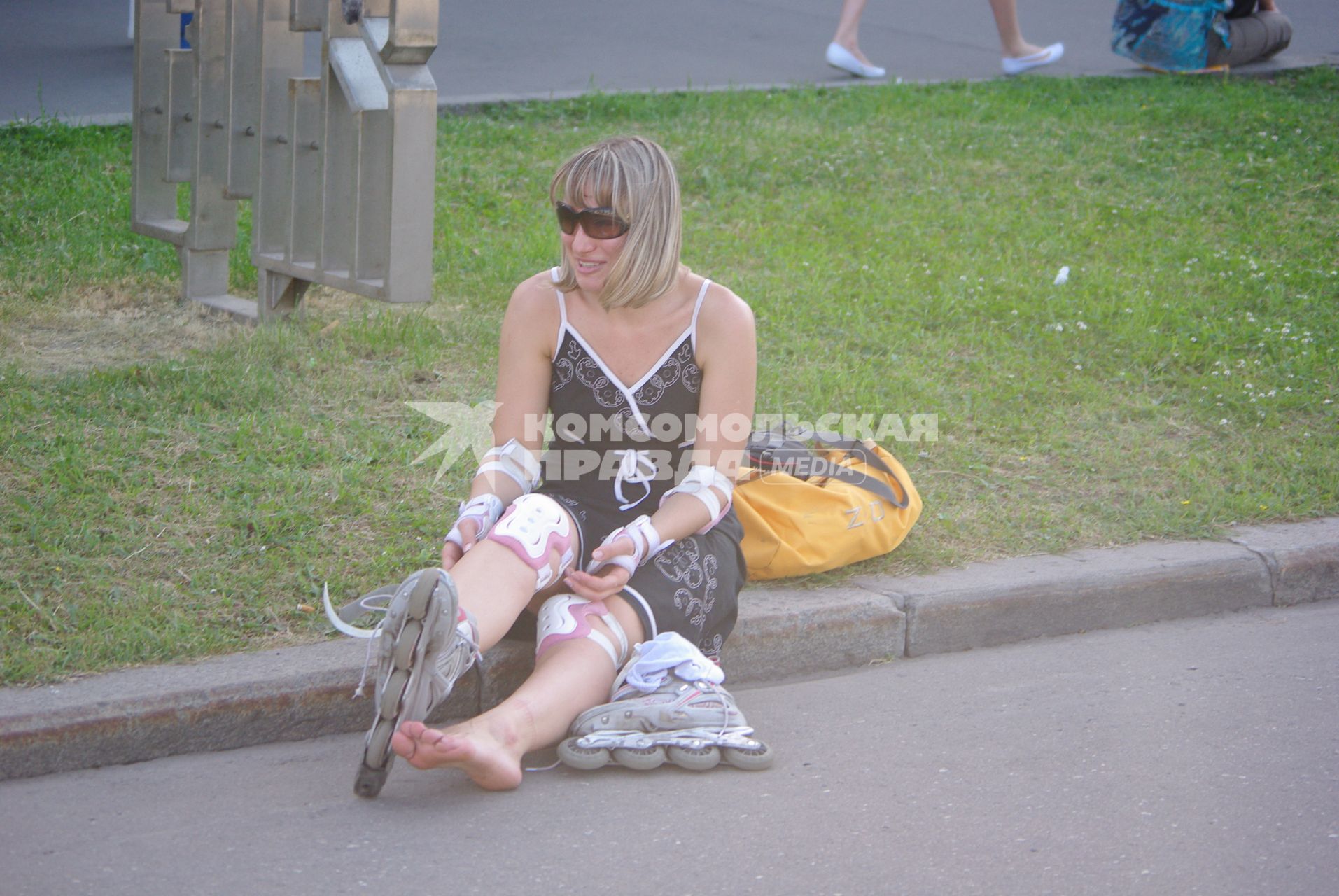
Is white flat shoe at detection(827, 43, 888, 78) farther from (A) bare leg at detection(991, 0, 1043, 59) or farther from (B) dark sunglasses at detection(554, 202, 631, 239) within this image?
(B) dark sunglasses at detection(554, 202, 631, 239)

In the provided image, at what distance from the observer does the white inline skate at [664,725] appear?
3084mm

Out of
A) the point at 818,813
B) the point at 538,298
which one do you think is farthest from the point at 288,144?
the point at 818,813

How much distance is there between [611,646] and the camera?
10.5 ft

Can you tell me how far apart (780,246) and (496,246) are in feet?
4.49

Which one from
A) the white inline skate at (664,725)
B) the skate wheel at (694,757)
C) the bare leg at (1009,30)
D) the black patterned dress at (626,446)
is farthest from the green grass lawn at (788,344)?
the bare leg at (1009,30)

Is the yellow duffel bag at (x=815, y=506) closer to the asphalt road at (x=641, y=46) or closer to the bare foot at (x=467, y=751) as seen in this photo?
the bare foot at (x=467, y=751)

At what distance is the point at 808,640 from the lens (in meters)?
3.79

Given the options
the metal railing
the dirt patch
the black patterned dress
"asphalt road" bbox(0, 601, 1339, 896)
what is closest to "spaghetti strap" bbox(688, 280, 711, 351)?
the black patterned dress

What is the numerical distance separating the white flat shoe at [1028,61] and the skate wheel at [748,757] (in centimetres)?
869

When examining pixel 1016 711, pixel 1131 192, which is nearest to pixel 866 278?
pixel 1131 192

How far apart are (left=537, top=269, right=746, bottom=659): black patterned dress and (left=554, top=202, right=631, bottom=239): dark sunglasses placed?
233 millimetres

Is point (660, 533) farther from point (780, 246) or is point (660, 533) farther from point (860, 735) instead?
point (780, 246)

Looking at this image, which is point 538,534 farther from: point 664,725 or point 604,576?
point 664,725

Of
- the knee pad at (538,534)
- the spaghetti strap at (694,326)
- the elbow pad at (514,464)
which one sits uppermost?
the spaghetti strap at (694,326)
